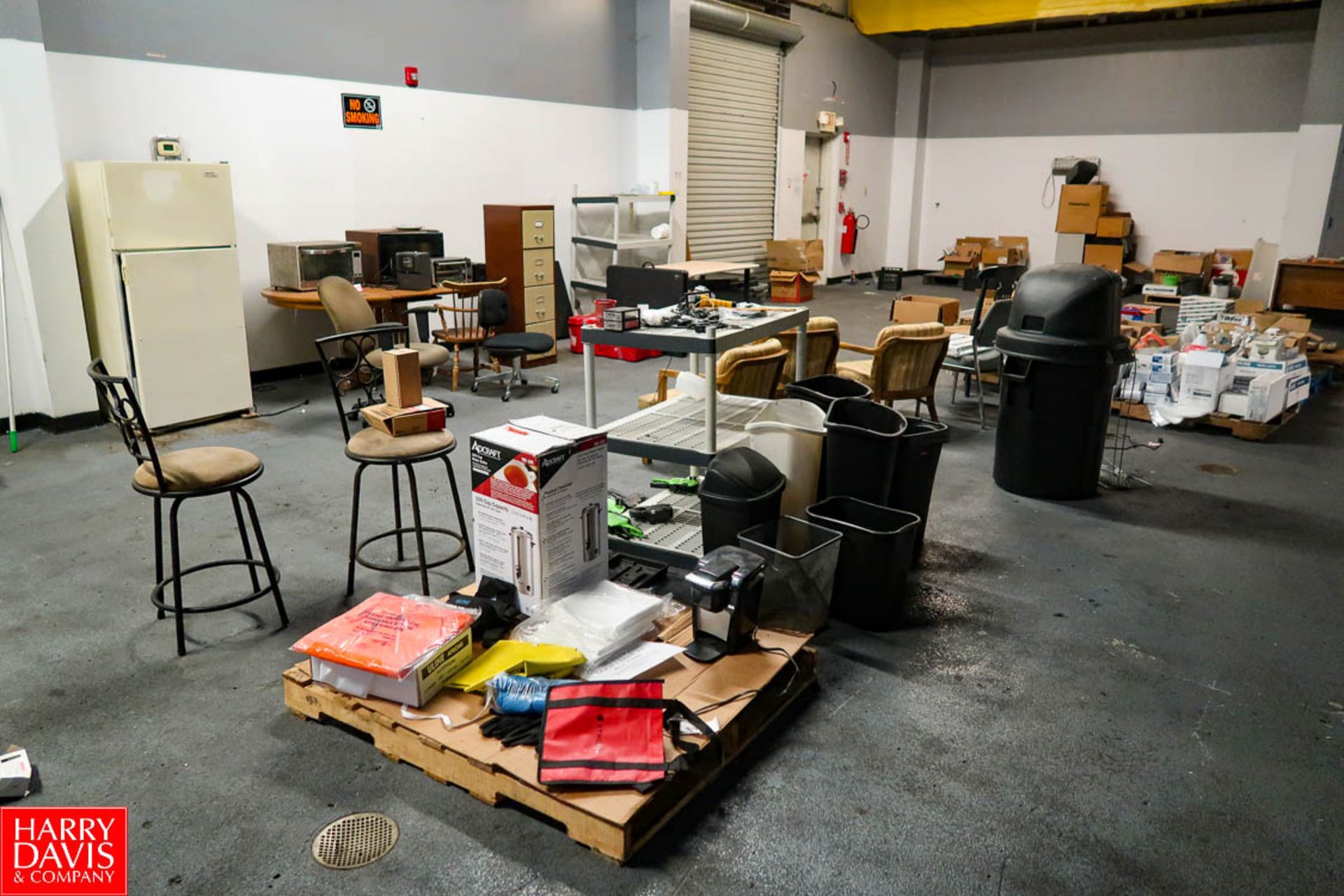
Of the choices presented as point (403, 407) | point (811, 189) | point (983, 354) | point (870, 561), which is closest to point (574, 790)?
point (870, 561)

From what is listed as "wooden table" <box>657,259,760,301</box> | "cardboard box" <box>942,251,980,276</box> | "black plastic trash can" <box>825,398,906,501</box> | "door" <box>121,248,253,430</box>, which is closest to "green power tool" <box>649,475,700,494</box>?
"black plastic trash can" <box>825,398,906,501</box>

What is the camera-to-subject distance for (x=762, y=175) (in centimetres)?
1100

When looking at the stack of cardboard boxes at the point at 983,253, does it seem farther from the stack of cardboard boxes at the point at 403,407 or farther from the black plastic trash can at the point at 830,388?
the stack of cardboard boxes at the point at 403,407

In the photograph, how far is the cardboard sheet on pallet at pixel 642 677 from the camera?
1.95 meters

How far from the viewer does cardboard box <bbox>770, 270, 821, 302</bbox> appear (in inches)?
420

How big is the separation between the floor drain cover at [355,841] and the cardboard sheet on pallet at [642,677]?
22 centimetres

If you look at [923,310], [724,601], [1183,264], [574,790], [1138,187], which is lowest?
[574,790]

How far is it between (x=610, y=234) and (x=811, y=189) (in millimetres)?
4691

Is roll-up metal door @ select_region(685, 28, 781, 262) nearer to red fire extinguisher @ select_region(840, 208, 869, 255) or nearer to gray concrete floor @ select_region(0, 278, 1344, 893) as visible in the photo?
red fire extinguisher @ select_region(840, 208, 869, 255)

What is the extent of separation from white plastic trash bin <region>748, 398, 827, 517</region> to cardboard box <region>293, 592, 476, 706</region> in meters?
1.32

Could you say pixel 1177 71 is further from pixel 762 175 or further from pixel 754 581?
pixel 754 581

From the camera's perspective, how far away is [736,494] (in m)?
2.89

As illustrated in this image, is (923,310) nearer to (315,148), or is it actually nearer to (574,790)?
(315,148)

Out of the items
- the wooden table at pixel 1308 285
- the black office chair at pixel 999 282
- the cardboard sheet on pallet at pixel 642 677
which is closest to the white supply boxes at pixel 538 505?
the cardboard sheet on pallet at pixel 642 677
